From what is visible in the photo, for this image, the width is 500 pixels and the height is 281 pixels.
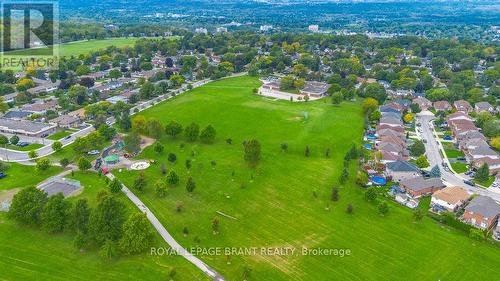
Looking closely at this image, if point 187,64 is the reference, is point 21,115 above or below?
below

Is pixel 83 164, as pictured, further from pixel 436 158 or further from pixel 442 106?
pixel 442 106

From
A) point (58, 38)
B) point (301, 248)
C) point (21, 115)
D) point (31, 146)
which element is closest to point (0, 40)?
point (58, 38)

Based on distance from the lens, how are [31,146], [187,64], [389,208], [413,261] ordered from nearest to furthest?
[413,261], [389,208], [31,146], [187,64]

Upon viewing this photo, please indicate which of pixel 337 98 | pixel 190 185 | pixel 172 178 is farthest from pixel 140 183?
pixel 337 98

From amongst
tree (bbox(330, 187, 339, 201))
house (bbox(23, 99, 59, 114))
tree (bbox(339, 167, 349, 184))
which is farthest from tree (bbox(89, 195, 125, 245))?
house (bbox(23, 99, 59, 114))

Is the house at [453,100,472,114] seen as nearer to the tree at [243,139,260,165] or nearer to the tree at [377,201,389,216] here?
the tree at [377,201,389,216]

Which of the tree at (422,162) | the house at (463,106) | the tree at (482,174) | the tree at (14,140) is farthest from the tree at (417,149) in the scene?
the tree at (14,140)

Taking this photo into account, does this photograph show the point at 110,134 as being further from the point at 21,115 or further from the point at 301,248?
the point at 301,248
